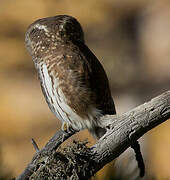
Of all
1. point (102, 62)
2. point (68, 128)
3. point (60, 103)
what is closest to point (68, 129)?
point (68, 128)

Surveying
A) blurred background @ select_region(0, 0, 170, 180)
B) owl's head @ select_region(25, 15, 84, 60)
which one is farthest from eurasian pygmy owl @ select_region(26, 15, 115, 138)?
blurred background @ select_region(0, 0, 170, 180)

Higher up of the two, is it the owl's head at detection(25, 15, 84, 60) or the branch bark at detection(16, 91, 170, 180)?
the owl's head at detection(25, 15, 84, 60)

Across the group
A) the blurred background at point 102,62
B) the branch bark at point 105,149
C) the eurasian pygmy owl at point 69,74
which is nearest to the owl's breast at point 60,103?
the eurasian pygmy owl at point 69,74

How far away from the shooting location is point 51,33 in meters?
2.88

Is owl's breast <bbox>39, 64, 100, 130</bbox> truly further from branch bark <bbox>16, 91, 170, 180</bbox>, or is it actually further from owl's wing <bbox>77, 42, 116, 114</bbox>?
branch bark <bbox>16, 91, 170, 180</bbox>

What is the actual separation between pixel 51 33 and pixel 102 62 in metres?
3.78

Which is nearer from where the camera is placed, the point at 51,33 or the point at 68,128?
the point at 51,33

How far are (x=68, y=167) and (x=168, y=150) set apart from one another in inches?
184

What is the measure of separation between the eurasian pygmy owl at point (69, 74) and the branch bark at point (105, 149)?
63 cm

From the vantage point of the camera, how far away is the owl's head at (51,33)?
9.37 ft

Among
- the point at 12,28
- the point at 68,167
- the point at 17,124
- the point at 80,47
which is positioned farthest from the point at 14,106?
the point at 68,167

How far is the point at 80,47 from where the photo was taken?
2877 millimetres

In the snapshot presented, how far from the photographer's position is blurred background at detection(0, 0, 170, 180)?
6664mm

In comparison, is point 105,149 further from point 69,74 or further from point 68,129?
Result: point 68,129
